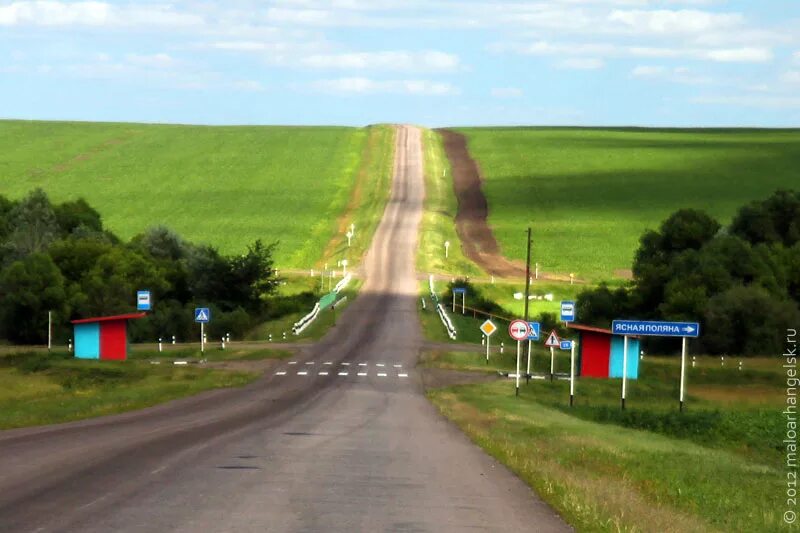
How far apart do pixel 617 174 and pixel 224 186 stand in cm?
4473

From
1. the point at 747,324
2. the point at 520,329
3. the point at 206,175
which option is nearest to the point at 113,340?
the point at 520,329

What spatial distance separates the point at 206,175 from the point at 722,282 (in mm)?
82028

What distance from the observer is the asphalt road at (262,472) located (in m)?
14.8

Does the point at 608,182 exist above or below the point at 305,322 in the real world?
above

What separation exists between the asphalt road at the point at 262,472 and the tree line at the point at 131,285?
133ft

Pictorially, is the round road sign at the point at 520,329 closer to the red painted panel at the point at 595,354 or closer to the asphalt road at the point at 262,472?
the asphalt road at the point at 262,472

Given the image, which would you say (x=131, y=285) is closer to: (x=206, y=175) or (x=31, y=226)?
(x=31, y=226)

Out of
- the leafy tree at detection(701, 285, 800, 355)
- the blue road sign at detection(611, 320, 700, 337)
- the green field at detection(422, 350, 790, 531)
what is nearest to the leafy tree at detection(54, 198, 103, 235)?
the leafy tree at detection(701, 285, 800, 355)

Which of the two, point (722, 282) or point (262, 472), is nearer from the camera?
point (262, 472)

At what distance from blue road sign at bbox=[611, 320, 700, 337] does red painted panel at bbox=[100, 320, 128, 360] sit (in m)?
26.8

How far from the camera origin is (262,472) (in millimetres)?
19281

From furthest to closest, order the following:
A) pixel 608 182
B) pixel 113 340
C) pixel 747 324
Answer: pixel 608 182, pixel 747 324, pixel 113 340

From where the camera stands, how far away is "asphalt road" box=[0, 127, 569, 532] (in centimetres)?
1476

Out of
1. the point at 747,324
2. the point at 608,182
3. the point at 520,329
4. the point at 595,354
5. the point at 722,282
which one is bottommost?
the point at 595,354
